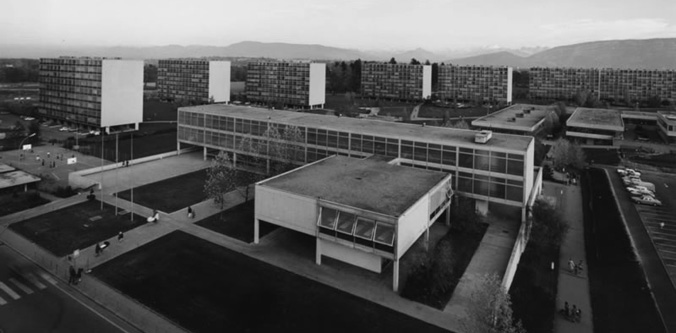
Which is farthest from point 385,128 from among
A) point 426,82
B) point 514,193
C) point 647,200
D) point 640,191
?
point 426,82

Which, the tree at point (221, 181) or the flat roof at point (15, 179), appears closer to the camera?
the tree at point (221, 181)

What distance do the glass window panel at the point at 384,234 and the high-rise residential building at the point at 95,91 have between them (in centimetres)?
7184

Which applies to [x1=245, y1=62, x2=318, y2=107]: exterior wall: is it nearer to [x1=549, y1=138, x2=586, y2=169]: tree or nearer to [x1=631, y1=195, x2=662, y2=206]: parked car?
[x1=549, y1=138, x2=586, y2=169]: tree

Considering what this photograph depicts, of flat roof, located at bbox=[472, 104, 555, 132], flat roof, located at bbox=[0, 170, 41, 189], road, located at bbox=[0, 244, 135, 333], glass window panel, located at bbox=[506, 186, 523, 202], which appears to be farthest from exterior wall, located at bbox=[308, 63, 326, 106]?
road, located at bbox=[0, 244, 135, 333]

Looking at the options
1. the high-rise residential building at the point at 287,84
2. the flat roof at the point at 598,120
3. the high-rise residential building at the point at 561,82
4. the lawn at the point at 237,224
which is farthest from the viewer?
the high-rise residential building at the point at 561,82

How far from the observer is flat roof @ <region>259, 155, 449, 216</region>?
1227 inches

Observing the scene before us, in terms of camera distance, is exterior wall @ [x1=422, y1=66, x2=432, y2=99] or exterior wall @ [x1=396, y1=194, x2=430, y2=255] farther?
exterior wall @ [x1=422, y1=66, x2=432, y2=99]

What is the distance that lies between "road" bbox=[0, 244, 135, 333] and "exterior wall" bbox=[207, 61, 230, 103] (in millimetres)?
108028

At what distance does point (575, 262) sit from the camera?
3634 centimetres

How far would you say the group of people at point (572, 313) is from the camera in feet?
90.9

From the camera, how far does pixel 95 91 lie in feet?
267

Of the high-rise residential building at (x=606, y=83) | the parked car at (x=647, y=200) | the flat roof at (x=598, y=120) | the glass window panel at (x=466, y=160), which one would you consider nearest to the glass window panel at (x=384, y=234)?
the glass window panel at (x=466, y=160)

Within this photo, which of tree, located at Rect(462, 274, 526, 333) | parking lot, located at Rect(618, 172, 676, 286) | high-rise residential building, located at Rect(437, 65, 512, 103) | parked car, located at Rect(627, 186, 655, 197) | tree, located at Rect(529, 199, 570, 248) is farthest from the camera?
high-rise residential building, located at Rect(437, 65, 512, 103)

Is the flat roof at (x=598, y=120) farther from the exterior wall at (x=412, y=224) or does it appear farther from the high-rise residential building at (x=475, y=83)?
the exterior wall at (x=412, y=224)
